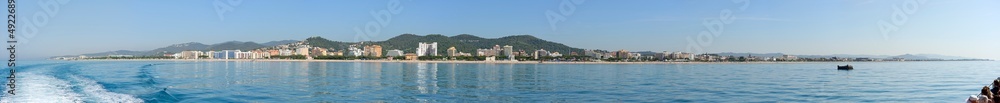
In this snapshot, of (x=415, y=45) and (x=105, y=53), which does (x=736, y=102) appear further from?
(x=105, y=53)

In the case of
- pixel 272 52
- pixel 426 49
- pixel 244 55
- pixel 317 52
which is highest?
pixel 426 49

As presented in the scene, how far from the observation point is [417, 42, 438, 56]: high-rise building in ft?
457

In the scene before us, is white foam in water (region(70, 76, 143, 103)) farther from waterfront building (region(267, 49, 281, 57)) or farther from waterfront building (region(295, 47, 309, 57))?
waterfront building (region(267, 49, 281, 57))

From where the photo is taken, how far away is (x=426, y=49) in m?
143

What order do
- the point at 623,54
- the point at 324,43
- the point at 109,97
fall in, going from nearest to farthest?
1. the point at 109,97
2. the point at 623,54
3. the point at 324,43

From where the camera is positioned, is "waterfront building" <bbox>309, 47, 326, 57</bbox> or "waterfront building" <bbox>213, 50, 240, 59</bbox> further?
"waterfront building" <bbox>213, 50, 240, 59</bbox>

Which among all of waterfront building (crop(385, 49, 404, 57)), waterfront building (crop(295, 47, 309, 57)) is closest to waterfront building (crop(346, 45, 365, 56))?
waterfront building (crop(385, 49, 404, 57))

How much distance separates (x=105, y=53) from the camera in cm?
15200

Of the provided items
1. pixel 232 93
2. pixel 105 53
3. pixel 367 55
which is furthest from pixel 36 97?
pixel 105 53

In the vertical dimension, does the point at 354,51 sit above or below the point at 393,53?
above

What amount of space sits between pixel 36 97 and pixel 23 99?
3.21ft

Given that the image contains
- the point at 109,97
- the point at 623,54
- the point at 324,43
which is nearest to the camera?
the point at 109,97

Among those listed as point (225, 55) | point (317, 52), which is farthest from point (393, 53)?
point (225, 55)

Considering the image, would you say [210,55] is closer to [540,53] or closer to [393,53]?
[393,53]
